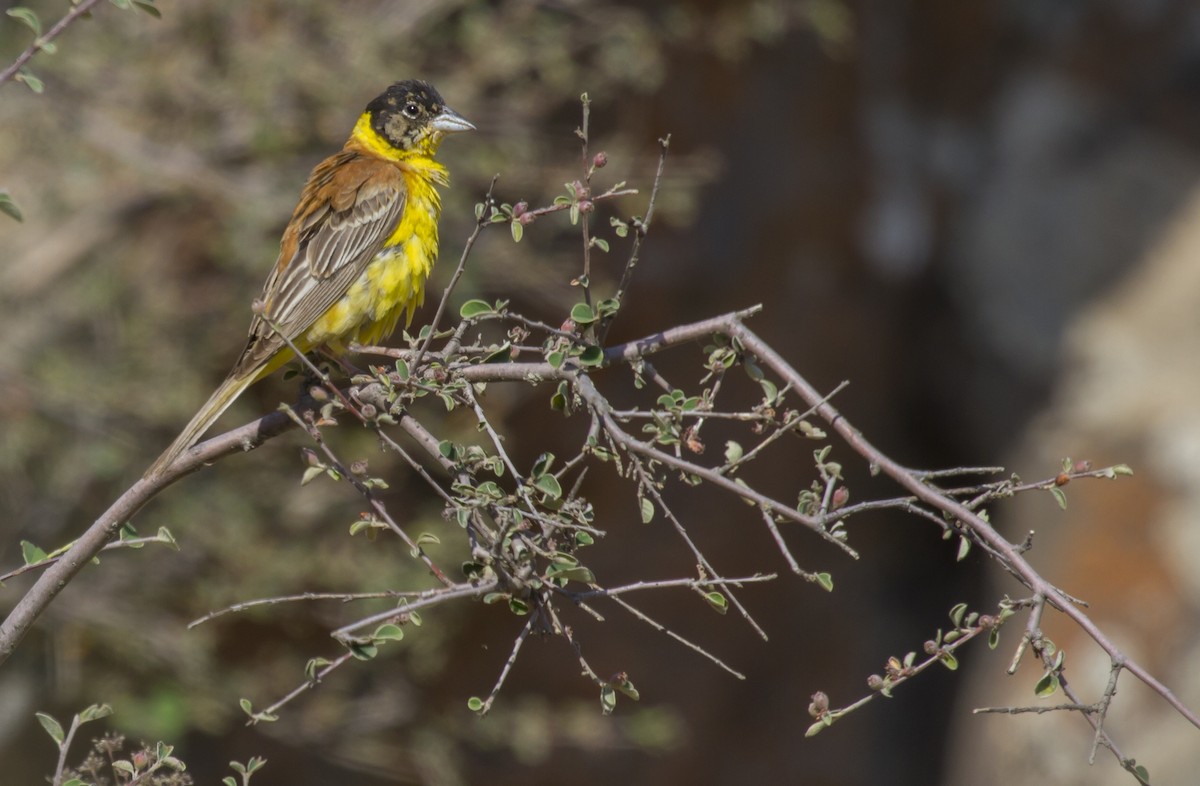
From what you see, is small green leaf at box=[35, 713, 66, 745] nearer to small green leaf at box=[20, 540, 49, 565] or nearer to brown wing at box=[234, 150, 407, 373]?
small green leaf at box=[20, 540, 49, 565]

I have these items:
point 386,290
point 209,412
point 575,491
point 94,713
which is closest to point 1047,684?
point 575,491

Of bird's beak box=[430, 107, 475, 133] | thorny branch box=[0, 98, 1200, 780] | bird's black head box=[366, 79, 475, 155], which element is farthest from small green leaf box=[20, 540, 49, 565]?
bird's black head box=[366, 79, 475, 155]

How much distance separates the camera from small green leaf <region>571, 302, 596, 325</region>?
2.37 meters

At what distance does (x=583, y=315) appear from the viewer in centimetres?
237

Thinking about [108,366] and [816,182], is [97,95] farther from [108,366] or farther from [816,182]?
[816,182]

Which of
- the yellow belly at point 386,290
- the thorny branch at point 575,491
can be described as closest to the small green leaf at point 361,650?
the thorny branch at point 575,491

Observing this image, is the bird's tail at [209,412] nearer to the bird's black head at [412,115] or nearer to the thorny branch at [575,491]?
the thorny branch at [575,491]

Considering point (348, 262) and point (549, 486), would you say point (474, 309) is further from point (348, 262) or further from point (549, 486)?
point (348, 262)

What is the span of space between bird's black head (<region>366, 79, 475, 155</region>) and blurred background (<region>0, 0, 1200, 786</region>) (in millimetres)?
1639

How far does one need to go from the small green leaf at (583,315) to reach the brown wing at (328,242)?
4.44 ft

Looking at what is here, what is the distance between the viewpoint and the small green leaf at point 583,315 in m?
2.37

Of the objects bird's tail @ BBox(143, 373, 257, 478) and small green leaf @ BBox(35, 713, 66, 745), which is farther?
bird's tail @ BBox(143, 373, 257, 478)

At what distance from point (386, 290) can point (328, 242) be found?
0.82ft

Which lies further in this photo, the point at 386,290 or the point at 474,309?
the point at 386,290
